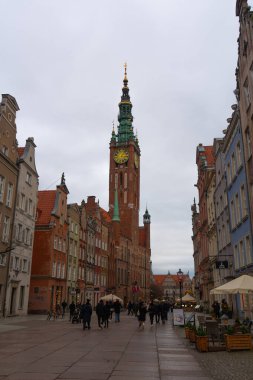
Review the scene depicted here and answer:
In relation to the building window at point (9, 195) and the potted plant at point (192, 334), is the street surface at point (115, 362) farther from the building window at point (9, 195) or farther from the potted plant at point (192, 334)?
the building window at point (9, 195)

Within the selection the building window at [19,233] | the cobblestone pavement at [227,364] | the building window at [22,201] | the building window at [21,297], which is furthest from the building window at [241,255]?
the building window at [21,297]

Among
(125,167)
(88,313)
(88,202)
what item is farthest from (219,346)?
(125,167)

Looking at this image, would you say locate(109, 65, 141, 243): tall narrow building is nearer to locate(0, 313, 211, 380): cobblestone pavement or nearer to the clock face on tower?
the clock face on tower

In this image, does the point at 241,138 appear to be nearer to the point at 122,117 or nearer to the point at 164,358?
the point at 164,358

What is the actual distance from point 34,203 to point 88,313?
772 inches

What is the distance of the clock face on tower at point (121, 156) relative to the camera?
10296 centimetres

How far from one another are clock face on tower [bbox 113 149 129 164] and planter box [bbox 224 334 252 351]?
3564 inches

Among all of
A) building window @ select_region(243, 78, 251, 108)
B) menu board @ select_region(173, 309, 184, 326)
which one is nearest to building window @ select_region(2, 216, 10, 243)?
menu board @ select_region(173, 309, 184, 326)

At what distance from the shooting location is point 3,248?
31.8 meters

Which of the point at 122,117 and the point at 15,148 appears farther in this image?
the point at 122,117

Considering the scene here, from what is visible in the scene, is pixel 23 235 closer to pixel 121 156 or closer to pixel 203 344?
pixel 203 344

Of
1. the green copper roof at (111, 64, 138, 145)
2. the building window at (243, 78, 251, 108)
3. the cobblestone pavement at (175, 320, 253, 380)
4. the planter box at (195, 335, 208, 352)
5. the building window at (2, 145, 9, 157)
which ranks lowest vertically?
the cobblestone pavement at (175, 320, 253, 380)

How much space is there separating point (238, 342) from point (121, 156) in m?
91.6

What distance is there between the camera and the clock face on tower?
338ft
